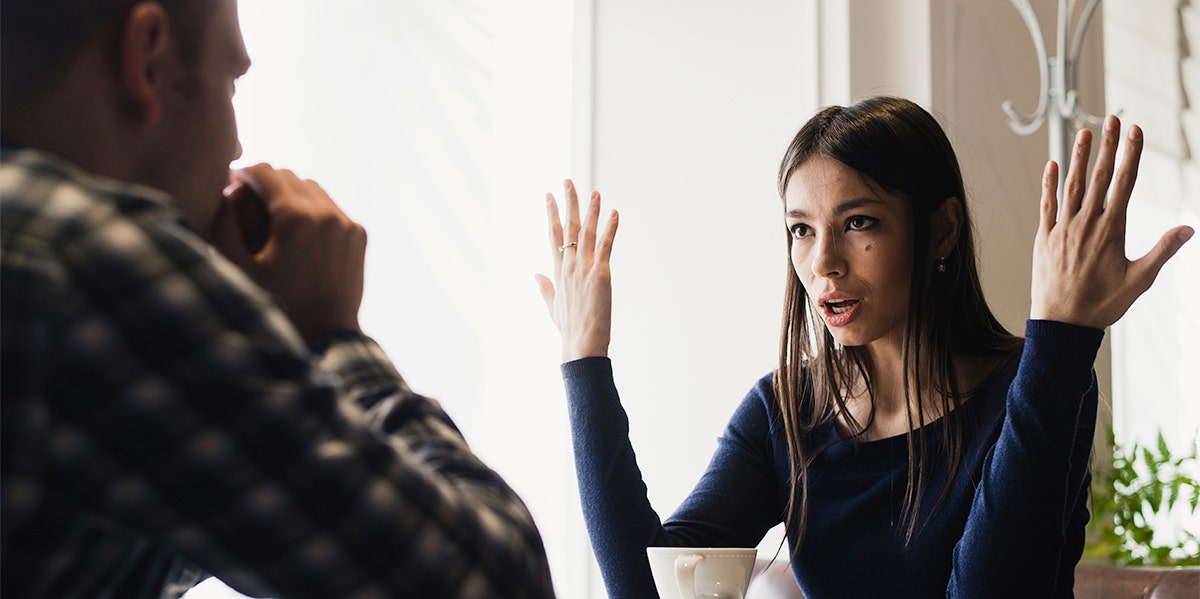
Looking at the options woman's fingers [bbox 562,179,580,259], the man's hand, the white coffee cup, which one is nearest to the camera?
the man's hand

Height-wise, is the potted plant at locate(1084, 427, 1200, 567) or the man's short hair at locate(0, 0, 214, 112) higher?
the man's short hair at locate(0, 0, 214, 112)

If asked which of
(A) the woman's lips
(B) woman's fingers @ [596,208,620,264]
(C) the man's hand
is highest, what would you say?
(C) the man's hand

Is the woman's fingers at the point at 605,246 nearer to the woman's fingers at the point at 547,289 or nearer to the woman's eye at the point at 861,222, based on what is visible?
the woman's fingers at the point at 547,289

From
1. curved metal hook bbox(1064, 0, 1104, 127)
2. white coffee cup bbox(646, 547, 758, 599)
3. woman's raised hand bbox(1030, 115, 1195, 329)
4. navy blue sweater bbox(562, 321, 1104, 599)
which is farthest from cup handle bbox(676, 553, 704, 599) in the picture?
curved metal hook bbox(1064, 0, 1104, 127)

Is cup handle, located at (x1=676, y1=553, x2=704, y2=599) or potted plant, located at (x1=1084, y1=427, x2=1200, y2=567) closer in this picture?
cup handle, located at (x1=676, y1=553, x2=704, y2=599)

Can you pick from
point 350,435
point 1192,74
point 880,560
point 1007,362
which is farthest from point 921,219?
point 1192,74

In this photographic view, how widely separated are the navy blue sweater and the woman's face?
18 cm

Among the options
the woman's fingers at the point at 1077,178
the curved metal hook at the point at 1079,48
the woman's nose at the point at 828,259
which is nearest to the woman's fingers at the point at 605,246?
the woman's nose at the point at 828,259

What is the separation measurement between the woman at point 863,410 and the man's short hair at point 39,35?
3.37 ft

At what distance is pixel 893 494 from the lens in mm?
1635

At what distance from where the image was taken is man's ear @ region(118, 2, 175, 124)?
54 cm

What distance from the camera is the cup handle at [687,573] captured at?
1203mm

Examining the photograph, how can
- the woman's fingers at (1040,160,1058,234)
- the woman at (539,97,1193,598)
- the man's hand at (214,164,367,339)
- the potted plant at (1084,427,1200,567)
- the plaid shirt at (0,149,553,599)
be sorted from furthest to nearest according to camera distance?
1. the potted plant at (1084,427,1200,567)
2. the woman at (539,97,1193,598)
3. the woman's fingers at (1040,160,1058,234)
4. the man's hand at (214,164,367,339)
5. the plaid shirt at (0,149,553,599)

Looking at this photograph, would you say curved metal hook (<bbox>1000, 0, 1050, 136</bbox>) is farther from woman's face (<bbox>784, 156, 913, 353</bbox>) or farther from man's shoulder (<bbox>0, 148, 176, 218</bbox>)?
man's shoulder (<bbox>0, 148, 176, 218</bbox>)
